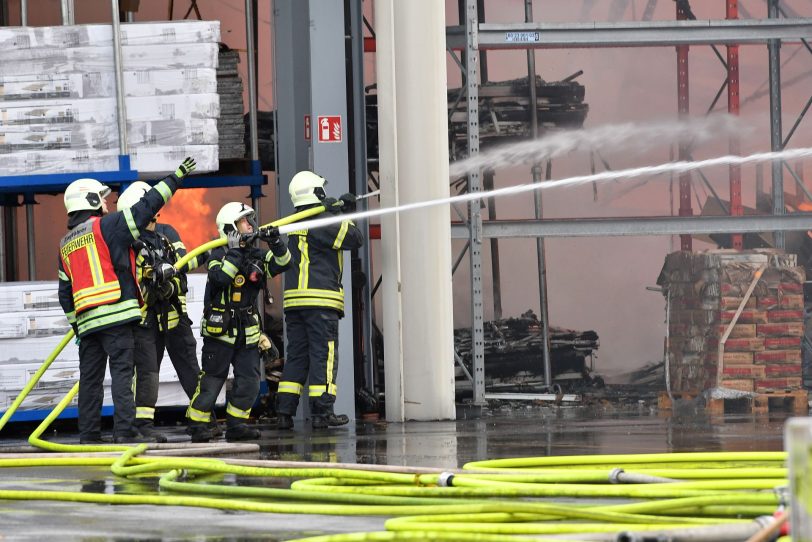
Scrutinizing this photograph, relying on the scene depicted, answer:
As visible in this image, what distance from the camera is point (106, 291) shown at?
856cm

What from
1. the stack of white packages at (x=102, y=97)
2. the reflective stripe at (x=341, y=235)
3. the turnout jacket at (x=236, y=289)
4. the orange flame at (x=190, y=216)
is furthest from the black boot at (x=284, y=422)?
the orange flame at (x=190, y=216)

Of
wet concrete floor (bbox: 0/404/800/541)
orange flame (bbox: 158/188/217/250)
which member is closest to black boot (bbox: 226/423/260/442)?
wet concrete floor (bbox: 0/404/800/541)

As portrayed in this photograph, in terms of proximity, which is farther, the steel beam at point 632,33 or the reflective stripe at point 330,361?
the steel beam at point 632,33

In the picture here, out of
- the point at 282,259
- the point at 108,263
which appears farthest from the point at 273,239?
the point at 108,263

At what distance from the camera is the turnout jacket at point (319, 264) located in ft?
31.9

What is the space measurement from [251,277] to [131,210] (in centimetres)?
98

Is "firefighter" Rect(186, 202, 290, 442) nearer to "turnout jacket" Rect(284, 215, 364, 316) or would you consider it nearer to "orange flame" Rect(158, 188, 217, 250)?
"turnout jacket" Rect(284, 215, 364, 316)

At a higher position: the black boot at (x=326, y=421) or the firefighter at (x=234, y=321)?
the firefighter at (x=234, y=321)

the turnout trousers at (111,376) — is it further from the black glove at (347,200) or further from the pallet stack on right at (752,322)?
the pallet stack on right at (752,322)

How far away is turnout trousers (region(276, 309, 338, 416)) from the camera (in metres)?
9.64

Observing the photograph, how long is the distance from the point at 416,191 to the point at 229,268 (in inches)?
74.5

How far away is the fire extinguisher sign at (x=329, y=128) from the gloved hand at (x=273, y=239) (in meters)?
1.53

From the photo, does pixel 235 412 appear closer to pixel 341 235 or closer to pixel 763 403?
pixel 341 235

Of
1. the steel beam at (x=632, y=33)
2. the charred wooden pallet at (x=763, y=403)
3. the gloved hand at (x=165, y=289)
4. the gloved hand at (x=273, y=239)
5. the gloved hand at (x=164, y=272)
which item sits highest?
the steel beam at (x=632, y=33)
